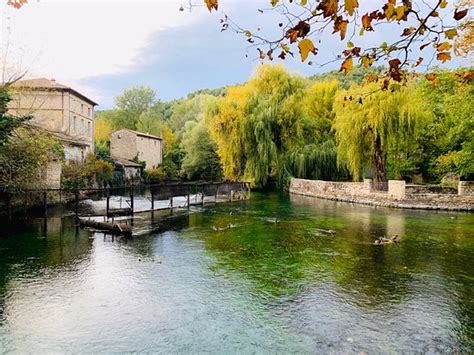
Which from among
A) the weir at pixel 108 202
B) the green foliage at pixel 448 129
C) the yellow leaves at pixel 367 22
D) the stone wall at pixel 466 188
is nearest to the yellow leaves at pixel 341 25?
the yellow leaves at pixel 367 22

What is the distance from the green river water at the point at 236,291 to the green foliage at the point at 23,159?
246 centimetres

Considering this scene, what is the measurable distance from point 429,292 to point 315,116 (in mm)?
29283

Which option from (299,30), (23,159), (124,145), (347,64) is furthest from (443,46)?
(124,145)

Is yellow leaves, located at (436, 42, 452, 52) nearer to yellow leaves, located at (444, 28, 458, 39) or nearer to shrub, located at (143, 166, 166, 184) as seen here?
yellow leaves, located at (444, 28, 458, 39)

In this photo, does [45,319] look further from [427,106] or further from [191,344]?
[427,106]

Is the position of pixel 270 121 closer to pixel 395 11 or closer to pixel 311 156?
pixel 311 156

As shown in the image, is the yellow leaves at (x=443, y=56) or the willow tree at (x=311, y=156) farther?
the willow tree at (x=311, y=156)

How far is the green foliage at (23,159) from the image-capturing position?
16250 mm

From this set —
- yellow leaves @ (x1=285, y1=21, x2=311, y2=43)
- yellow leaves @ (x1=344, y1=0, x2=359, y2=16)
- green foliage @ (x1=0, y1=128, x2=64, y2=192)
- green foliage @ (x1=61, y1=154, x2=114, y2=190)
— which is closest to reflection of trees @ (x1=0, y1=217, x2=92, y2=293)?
green foliage @ (x1=0, y1=128, x2=64, y2=192)

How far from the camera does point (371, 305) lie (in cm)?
766

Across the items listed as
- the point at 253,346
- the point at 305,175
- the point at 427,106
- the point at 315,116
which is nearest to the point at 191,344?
the point at 253,346

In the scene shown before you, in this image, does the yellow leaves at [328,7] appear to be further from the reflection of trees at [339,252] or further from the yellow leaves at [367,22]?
the reflection of trees at [339,252]

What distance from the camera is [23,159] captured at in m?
16.9

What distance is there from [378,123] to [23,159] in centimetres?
1845
